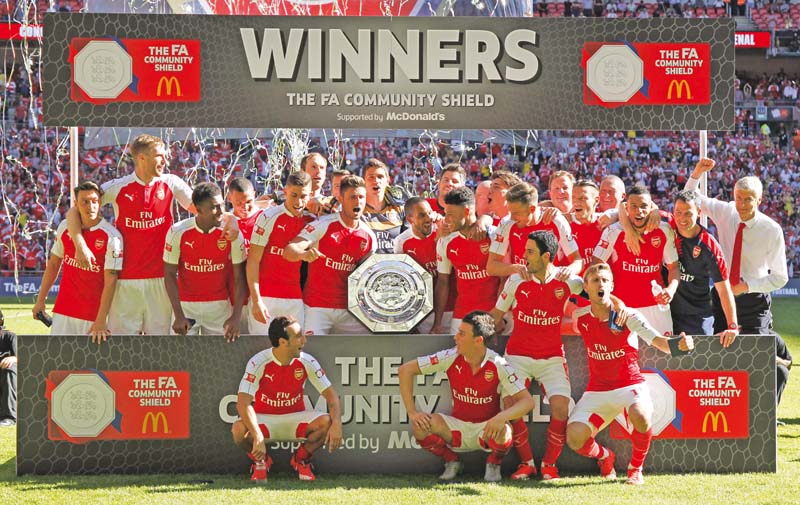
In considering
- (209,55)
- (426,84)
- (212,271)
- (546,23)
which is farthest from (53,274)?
(546,23)

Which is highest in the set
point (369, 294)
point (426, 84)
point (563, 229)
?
point (426, 84)

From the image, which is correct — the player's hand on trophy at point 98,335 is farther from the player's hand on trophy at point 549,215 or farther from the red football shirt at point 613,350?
the red football shirt at point 613,350

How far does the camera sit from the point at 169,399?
6031 mm

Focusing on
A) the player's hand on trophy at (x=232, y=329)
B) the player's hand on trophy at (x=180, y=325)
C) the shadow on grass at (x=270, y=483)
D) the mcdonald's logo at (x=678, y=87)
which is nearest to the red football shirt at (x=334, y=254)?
→ the player's hand on trophy at (x=232, y=329)

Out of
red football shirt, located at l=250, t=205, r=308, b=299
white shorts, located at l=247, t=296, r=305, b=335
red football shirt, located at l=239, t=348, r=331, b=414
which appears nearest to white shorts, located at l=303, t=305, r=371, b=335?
white shorts, located at l=247, t=296, r=305, b=335

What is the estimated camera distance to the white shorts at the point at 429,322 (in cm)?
658

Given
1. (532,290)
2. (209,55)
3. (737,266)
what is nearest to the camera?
(532,290)

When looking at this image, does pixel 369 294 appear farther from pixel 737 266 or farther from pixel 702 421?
pixel 737 266

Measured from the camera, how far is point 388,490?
5.59m

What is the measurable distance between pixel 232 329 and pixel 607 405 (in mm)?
2406

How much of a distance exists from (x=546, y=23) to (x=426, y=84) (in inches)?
→ 36.6

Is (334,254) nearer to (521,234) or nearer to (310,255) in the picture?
(310,255)

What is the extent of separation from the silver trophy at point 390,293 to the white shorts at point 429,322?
318 mm

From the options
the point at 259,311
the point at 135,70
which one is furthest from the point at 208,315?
the point at 135,70
